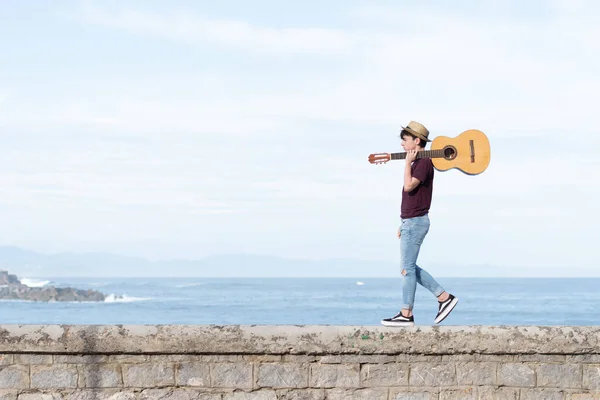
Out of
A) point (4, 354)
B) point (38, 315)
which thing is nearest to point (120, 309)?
point (38, 315)

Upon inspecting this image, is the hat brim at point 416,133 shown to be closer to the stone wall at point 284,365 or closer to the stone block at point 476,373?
the stone wall at point 284,365

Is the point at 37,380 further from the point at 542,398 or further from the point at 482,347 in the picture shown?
the point at 542,398

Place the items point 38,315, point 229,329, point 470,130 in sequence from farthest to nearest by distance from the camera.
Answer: point 38,315 → point 470,130 → point 229,329

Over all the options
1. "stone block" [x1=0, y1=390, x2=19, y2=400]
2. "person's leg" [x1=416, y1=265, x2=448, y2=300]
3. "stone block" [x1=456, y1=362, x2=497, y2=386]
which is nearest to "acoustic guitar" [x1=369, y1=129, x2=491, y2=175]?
"person's leg" [x1=416, y1=265, x2=448, y2=300]

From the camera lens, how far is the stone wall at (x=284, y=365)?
19.9 feet

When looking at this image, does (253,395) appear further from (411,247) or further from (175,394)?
(411,247)

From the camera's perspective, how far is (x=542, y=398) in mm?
6117

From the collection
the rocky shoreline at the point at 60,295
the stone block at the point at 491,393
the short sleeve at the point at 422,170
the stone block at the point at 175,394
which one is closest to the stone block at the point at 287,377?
the stone block at the point at 175,394

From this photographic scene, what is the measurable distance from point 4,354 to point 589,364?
4082 mm

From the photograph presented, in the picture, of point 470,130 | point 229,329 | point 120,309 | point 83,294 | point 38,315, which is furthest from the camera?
point 83,294

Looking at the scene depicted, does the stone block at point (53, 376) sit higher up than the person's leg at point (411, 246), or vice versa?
the person's leg at point (411, 246)

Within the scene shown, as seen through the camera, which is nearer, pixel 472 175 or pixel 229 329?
pixel 229 329

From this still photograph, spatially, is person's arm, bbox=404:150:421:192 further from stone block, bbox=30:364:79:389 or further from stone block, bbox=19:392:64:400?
stone block, bbox=19:392:64:400

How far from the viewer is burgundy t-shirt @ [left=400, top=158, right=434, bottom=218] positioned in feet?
21.5
